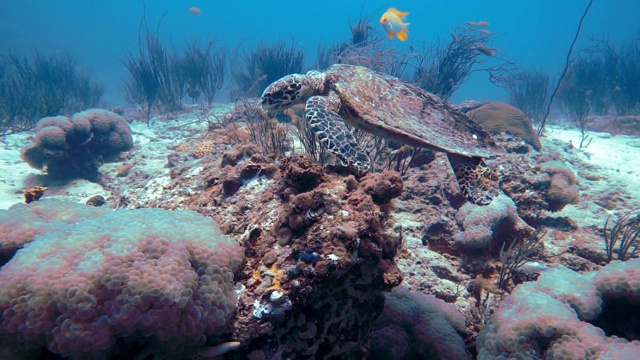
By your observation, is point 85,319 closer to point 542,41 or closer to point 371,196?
point 371,196

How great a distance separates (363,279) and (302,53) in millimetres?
12533

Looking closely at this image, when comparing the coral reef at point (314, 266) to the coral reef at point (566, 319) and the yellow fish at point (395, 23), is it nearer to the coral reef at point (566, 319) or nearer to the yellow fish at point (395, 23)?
the coral reef at point (566, 319)

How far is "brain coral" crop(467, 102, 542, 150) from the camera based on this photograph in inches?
287

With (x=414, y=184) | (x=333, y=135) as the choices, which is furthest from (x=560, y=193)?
(x=333, y=135)

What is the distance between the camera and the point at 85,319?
148cm

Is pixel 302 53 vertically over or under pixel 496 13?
under

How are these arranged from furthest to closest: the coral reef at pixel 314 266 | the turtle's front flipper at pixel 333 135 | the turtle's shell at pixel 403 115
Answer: the turtle's shell at pixel 403 115
the turtle's front flipper at pixel 333 135
the coral reef at pixel 314 266

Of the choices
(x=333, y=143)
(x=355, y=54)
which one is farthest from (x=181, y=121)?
(x=333, y=143)

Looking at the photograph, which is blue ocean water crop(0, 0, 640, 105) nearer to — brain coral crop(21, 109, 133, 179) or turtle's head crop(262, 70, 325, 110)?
brain coral crop(21, 109, 133, 179)

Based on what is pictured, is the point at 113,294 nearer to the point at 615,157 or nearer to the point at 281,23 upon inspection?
the point at 615,157

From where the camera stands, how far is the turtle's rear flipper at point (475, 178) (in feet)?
13.3

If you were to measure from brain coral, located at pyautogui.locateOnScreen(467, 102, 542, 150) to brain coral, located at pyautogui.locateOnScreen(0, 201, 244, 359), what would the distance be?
7.56 m

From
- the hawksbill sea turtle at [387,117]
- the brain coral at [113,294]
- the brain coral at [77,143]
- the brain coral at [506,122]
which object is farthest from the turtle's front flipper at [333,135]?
the brain coral at [77,143]

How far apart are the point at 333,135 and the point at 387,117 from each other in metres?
0.99
